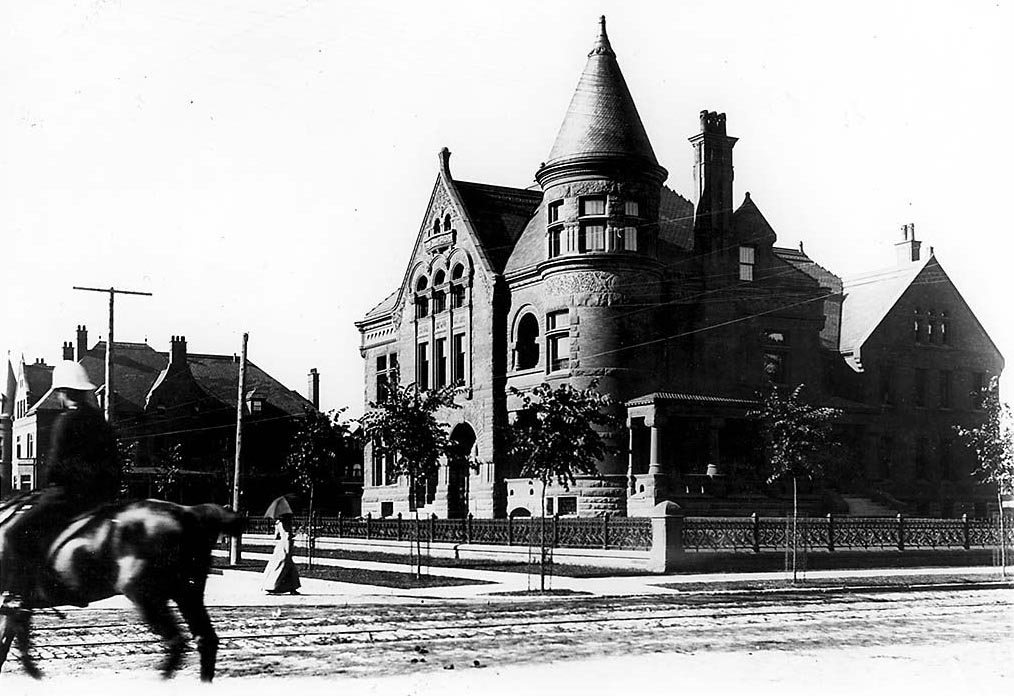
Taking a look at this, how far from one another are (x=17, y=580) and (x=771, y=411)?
2974 cm

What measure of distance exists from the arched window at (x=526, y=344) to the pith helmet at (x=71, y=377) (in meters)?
39.1

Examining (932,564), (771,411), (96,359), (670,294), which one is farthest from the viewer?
(96,359)

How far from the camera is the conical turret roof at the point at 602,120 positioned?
46.1 metres

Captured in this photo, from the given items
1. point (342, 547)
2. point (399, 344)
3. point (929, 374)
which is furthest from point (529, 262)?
point (929, 374)

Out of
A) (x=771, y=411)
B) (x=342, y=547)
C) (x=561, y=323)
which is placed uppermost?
(x=561, y=323)

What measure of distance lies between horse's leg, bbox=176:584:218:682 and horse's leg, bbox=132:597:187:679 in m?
0.13

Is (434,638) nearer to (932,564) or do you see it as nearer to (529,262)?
(932,564)

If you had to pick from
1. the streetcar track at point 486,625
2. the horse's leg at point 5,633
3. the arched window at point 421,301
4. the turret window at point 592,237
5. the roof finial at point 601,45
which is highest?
the roof finial at point 601,45

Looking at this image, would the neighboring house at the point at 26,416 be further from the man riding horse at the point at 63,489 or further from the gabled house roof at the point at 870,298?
the man riding horse at the point at 63,489

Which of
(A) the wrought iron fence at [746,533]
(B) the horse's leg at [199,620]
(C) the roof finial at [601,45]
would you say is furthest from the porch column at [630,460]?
(B) the horse's leg at [199,620]

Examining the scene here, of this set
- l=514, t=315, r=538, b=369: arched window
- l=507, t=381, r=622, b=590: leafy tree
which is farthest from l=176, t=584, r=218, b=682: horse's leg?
l=514, t=315, r=538, b=369: arched window

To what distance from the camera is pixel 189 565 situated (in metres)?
10.1

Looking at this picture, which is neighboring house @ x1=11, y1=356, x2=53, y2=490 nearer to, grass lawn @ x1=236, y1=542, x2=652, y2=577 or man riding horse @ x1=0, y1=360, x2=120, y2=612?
grass lawn @ x1=236, y1=542, x2=652, y2=577

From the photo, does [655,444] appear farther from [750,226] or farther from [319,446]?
[319,446]
